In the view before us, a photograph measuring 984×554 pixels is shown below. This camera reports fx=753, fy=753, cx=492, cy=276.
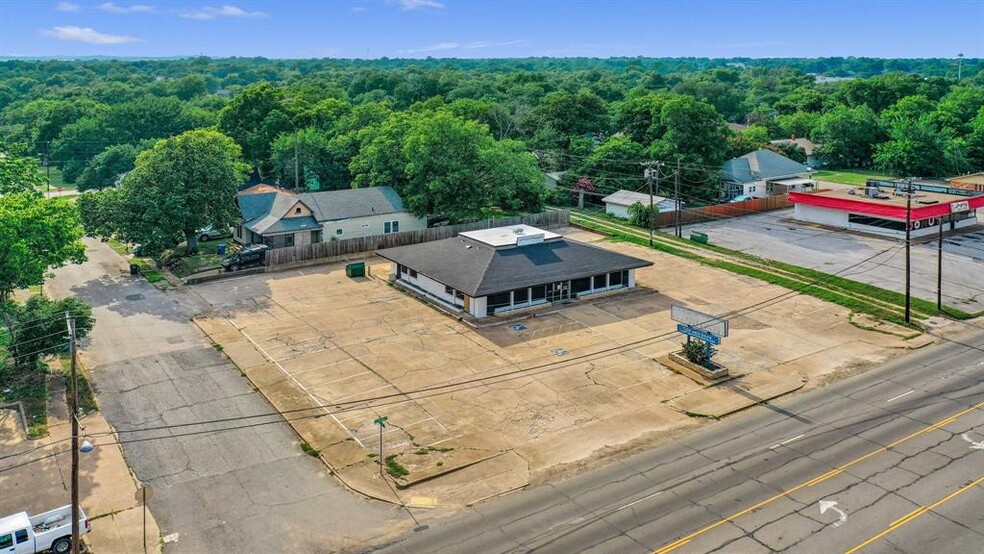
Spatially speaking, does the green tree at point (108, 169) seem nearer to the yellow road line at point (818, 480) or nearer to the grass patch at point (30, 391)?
the grass patch at point (30, 391)

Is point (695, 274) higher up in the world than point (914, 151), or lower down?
lower down

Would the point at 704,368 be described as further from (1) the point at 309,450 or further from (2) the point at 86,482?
(2) the point at 86,482

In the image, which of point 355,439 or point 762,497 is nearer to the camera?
point 762,497

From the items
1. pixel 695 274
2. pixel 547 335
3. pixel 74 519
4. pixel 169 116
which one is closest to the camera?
pixel 74 519

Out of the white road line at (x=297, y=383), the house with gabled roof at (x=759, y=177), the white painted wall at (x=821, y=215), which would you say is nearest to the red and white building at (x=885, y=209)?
the white painted wall at (x=821, y=215)

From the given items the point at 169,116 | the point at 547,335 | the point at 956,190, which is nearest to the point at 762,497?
the point at 547,335

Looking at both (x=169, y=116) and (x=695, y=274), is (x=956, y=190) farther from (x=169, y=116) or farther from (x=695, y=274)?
(x=169, y=116)

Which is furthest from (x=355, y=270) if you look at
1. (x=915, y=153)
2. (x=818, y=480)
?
(x=915, y=153)
